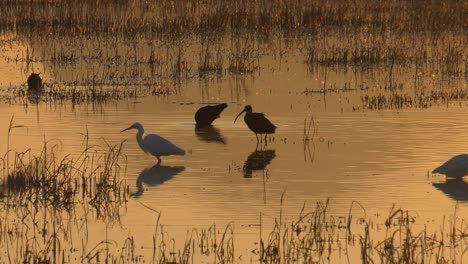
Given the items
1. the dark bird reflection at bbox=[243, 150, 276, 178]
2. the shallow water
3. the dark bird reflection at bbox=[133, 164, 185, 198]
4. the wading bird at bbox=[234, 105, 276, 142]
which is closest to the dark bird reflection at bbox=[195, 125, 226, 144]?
the shallow water

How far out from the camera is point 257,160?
15.2 metres

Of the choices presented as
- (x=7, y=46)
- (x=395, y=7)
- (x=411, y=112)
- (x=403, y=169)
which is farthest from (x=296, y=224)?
(x=395, y=7)

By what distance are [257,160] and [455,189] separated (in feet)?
9.54

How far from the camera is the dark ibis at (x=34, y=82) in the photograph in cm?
2227

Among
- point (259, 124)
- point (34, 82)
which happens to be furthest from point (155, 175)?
point (34, 82)

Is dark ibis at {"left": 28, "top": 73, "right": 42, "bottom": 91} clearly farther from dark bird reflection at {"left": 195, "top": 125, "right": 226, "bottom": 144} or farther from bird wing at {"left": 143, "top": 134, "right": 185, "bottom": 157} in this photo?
bird wing at {"left": 143, "top": 134, "right": 185, "bottom": 157}

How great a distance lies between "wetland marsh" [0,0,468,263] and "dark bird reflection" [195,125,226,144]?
2.0 inches

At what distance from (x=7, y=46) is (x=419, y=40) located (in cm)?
948

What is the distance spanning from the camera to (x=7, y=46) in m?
29.7

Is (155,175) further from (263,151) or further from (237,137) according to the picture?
(237,137)

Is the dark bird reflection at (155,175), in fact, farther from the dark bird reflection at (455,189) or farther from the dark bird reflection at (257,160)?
the dark bird reflection at (455,189)

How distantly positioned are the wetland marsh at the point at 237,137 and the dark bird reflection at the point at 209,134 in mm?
50

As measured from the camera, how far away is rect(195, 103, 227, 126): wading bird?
18469mm

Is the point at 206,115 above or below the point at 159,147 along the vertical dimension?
above
